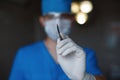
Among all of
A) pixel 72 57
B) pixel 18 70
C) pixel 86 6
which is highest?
pixel 72 57

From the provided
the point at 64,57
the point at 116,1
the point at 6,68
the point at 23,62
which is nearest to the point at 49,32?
the point at 23,62

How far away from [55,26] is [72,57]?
377mm

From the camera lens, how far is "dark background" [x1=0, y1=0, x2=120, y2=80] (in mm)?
4551

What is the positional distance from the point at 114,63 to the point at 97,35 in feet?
1.59

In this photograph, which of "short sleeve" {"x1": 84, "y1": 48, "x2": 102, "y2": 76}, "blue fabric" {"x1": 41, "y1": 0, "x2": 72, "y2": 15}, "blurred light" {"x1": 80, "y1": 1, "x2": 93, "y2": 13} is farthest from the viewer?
"blurred light" {"x1": 80, "y1": 1, "x2": 93, "y2": 13}

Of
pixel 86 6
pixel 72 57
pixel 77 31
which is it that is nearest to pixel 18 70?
pixel 72 57

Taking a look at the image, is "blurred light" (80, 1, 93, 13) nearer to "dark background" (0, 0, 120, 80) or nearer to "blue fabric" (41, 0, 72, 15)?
"dark background" (0, 0, 120, 80)

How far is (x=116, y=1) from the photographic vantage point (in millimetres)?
4918

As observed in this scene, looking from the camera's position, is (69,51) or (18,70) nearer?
(69,51)

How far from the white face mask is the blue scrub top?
107 mm

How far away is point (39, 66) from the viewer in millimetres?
1692

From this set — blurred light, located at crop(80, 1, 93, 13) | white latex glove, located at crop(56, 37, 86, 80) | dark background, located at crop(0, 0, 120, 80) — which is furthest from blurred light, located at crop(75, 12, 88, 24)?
white latex glove, located at crop(56, 37, 86, 80)

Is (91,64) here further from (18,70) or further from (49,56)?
(18,70)

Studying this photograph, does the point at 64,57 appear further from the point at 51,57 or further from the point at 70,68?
the point at 51,57
